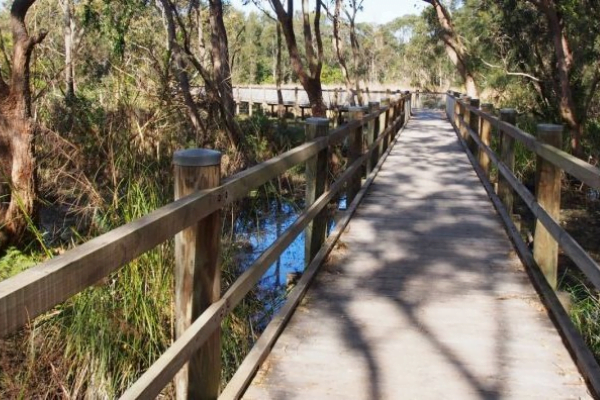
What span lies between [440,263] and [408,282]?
576mm

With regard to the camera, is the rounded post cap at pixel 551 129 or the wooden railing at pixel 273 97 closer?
the rounded post cap at pixel 551 129

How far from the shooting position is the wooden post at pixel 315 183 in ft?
18.5

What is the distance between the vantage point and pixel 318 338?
407cm

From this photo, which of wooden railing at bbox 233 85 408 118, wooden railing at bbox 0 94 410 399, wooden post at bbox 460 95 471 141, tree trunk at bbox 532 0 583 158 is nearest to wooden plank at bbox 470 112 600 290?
wooden railing at bbox 0 94 410 399

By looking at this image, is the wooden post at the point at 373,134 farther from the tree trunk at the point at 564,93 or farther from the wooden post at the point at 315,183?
the tree trunk at the point at 564,93

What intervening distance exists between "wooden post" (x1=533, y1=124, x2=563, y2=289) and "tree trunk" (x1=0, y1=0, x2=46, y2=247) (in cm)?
526

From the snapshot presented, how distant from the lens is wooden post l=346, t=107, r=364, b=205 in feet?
25.8

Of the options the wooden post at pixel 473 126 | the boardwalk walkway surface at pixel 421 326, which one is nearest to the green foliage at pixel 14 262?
the boardwalk walkway surface at pixel 421 326

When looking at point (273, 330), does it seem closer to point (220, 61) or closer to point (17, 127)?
point (17, 127)

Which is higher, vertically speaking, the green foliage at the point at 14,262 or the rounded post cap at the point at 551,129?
the rounded post cap at the point at 551,129

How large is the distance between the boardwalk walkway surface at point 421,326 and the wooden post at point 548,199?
0.21m

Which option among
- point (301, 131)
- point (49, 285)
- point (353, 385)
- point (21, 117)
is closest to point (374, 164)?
point (21, 117)

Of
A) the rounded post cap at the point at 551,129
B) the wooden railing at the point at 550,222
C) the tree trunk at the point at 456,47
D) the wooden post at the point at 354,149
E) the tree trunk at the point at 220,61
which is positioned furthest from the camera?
the tree trunk at the point at 456,47

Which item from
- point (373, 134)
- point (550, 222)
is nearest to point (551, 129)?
point (550, 222)
